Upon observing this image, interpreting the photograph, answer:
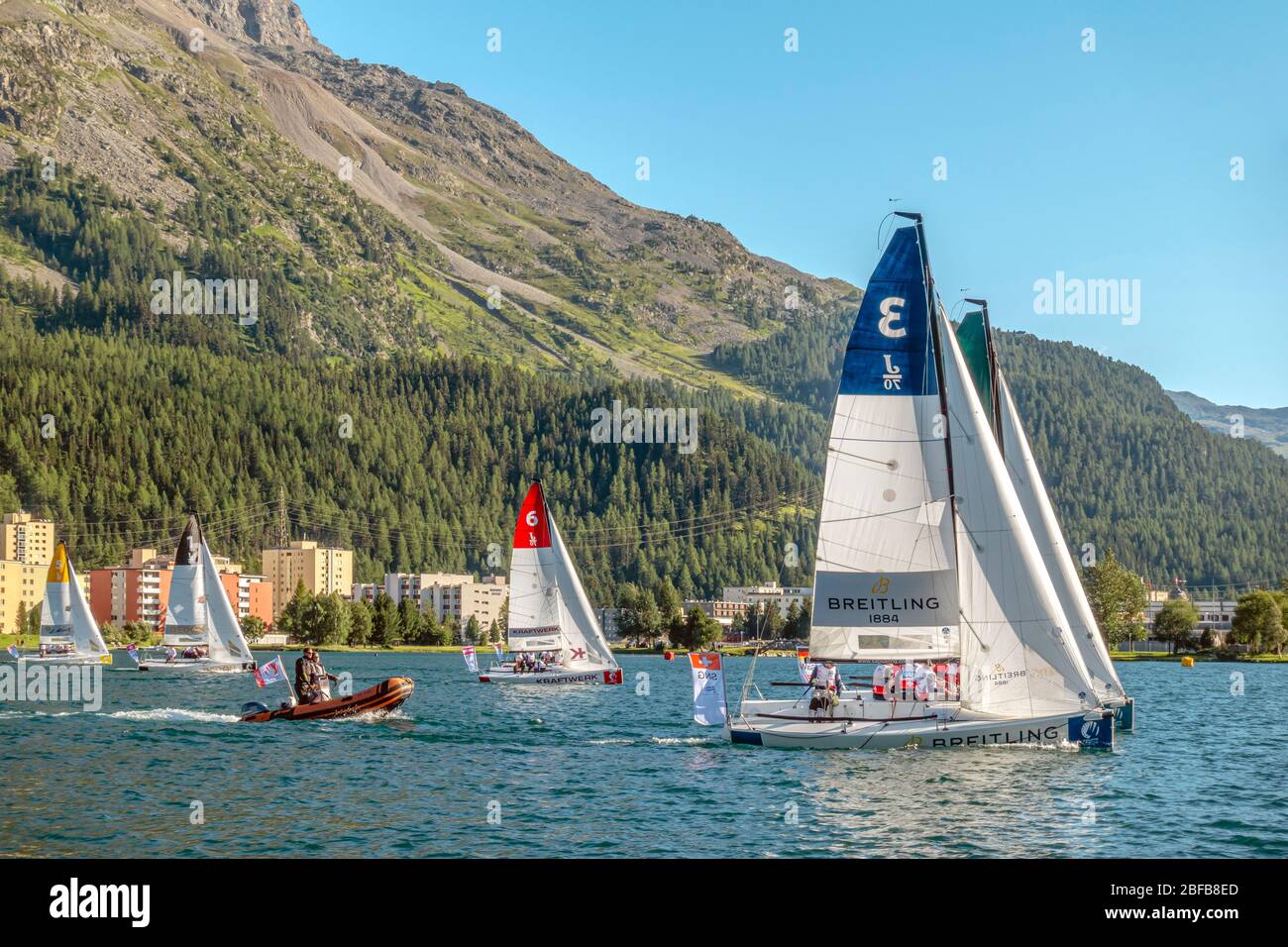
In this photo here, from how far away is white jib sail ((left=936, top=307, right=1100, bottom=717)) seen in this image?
52844 millimetres

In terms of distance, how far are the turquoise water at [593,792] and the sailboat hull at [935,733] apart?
0.70m

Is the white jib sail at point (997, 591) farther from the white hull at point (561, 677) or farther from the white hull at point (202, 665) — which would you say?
the white hull at point (202, 665)

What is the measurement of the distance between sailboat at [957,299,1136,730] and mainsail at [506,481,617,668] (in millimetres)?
52041

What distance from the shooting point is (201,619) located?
142m

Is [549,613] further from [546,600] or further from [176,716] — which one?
[176,716]

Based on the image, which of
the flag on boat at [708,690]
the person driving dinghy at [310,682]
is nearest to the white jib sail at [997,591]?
the flag on boat at [708,690]

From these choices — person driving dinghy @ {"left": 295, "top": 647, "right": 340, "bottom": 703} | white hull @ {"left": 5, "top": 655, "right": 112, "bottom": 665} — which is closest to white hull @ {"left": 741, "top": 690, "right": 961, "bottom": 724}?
person driving dinghy @ {"left": 295, "top": 647, "right": 340, "bottom": 703}

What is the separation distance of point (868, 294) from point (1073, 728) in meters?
18.4

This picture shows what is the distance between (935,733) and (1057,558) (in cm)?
1053

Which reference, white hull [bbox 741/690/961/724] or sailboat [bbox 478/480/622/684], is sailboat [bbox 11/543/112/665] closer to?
sailboat [bbox 478/480/622/684]

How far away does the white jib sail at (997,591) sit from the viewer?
5284cm
